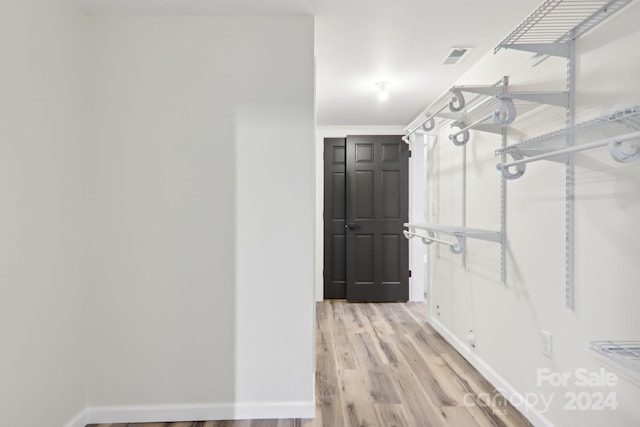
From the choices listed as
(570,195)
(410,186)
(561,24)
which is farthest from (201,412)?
(410,186)

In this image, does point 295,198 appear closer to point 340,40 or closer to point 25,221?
point 340,40

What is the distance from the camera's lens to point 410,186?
4.99 m

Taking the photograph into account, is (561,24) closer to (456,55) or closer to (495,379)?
(456,55)

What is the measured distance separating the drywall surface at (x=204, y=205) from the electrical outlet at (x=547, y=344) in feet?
4.05

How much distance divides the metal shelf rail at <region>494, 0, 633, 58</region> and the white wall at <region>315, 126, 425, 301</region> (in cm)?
305

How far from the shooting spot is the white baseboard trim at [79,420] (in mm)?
1982

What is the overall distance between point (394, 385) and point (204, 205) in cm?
168

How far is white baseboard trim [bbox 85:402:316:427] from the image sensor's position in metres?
2.12

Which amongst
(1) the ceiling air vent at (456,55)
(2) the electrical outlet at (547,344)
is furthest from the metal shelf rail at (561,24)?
(2) the electrical outlet at (547,344)

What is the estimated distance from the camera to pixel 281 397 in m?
2.16

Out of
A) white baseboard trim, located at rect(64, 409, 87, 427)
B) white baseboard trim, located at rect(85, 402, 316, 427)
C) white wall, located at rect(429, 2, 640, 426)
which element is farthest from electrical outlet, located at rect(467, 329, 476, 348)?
white baseboard trim, located at rect(64, 409, 87, 427)

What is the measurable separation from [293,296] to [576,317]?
4.53ft

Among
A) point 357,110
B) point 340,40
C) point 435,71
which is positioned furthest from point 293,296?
point 357,110

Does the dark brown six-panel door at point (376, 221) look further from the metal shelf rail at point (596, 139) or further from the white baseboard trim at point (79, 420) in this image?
the white baseboard trim at point (79, 420)
